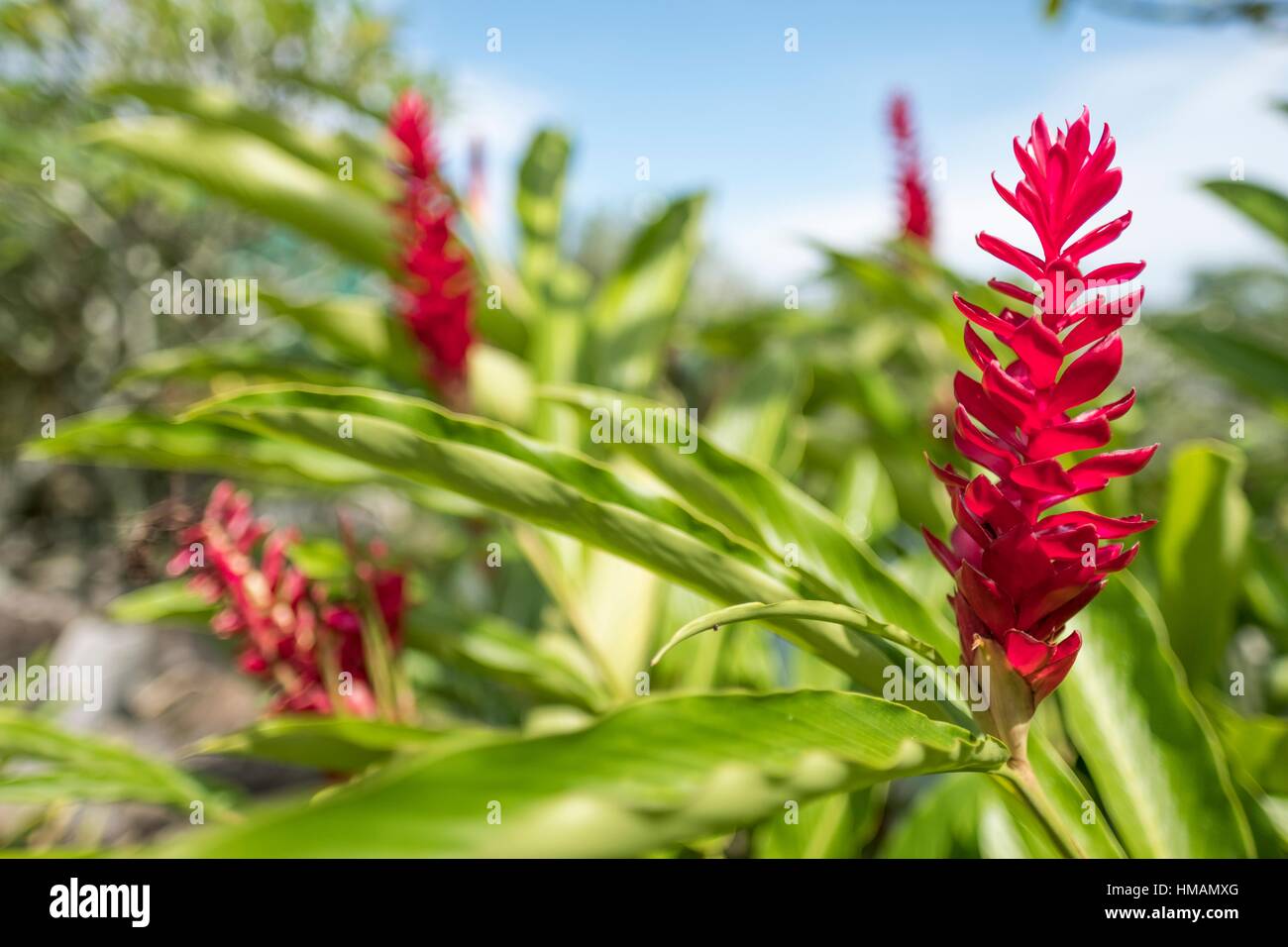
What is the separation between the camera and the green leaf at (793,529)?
2.43 ft

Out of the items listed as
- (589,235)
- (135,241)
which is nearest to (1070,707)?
(135,241)

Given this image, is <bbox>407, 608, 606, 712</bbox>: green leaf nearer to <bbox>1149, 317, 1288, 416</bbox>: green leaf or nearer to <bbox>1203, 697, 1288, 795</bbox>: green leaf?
<bbox>1203, 697, 1288, 795</bbox>: green leaf

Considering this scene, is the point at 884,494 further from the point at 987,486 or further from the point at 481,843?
the point at 481,843

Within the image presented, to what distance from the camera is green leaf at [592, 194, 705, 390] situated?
1.60m

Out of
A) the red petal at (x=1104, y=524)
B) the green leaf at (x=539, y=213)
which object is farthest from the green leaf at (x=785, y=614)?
the green leaf at (x=539, y=213)

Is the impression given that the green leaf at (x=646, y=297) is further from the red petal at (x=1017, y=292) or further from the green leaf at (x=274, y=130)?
the red petal at (x=1017, y=292)

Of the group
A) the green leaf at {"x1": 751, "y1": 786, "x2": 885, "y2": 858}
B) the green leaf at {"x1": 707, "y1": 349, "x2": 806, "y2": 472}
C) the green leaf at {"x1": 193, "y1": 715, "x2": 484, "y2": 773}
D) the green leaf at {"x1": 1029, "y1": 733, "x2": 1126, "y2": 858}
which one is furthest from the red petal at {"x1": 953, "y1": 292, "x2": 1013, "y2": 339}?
the green leaf at {"x1": 707, "y1": 349, "x2": 806, "y2": 472}

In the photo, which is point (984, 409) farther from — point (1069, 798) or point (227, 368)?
point (227, 368)

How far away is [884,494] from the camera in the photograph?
5.20 ft

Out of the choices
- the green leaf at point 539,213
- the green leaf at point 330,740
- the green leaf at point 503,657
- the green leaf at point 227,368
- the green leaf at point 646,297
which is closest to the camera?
the green leaf at point 330,740

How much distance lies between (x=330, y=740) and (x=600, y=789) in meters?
0.71

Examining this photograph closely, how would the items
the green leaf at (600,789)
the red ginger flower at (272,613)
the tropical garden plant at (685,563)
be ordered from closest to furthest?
the green leaf at (600,789), the tropical garden plant at (685,563), the red ginger flower at (272,613)
